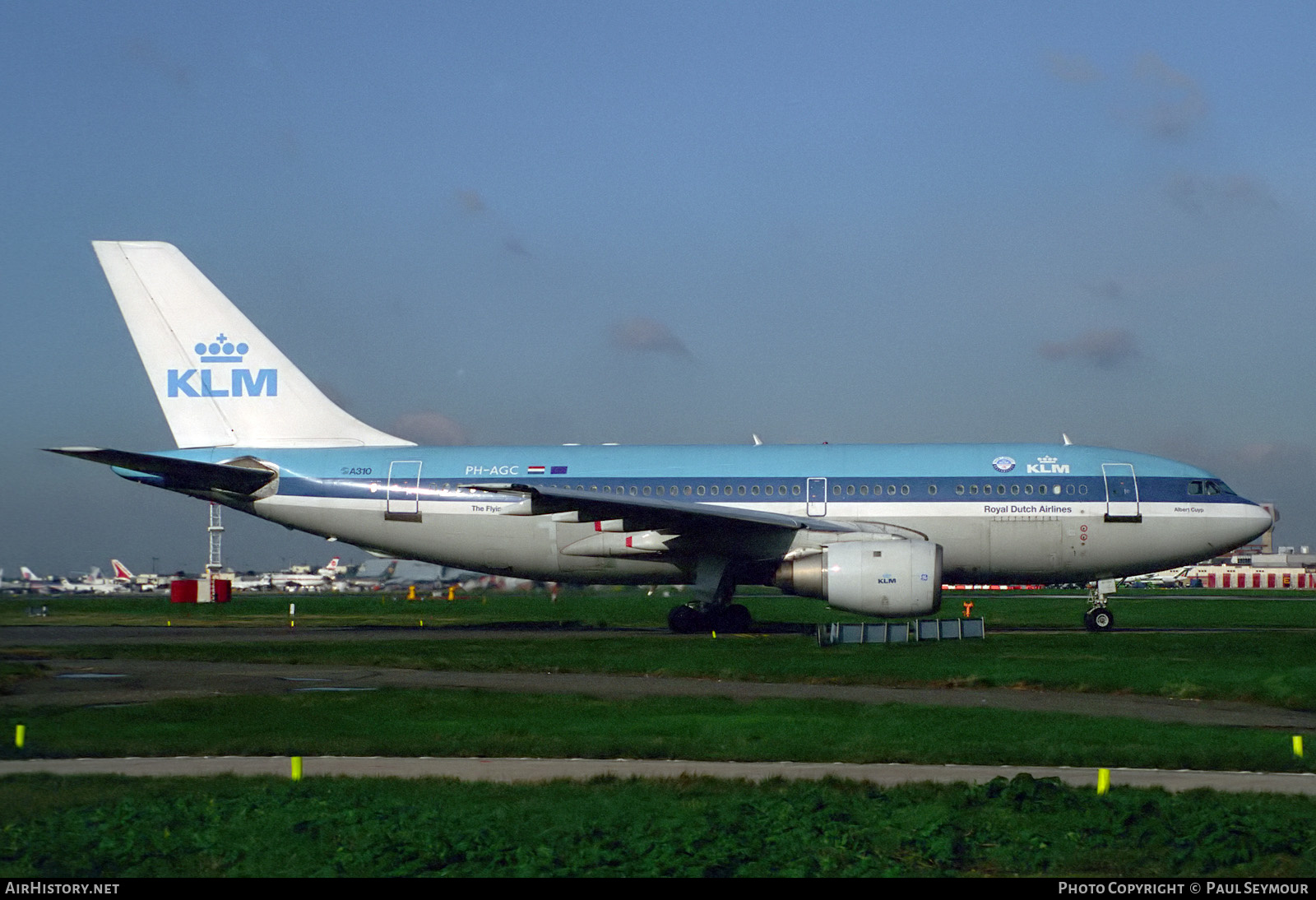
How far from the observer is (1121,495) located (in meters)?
31.0

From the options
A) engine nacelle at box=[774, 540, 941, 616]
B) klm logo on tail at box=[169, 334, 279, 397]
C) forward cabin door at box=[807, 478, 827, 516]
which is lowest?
engine nacelle at box=[774, 540, 941, 616]

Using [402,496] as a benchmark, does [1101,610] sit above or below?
below

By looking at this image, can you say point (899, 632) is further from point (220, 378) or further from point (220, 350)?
point (220, 350)

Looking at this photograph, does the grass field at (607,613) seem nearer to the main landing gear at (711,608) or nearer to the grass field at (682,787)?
the main landing gear at (711,608)

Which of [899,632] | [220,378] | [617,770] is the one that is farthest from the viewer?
[220,378]

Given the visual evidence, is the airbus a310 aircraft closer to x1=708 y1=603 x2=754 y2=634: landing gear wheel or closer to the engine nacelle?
x1=708 y1=603 x2=754 y2=634: landing gear wheel

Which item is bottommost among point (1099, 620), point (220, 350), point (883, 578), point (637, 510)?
point (1099, 620)

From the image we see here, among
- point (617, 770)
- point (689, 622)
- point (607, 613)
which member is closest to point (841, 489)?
A: point (689, 622)

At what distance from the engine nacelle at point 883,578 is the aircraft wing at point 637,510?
180 cm

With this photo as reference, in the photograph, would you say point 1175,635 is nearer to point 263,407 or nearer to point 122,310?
point 263,407

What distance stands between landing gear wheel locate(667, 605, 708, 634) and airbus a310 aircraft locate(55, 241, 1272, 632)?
0.23ft

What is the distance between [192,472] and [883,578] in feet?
56.5

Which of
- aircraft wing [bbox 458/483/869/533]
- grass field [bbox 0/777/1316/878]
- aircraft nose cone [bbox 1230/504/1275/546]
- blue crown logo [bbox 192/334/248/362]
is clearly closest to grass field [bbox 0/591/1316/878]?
grass field [bbox 0/777/1316/878]

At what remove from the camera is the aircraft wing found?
2860 cm
